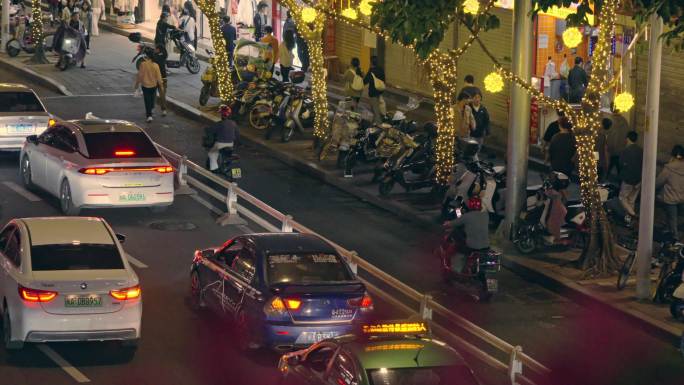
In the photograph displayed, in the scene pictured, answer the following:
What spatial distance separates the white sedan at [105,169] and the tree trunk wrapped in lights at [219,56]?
9.33 m

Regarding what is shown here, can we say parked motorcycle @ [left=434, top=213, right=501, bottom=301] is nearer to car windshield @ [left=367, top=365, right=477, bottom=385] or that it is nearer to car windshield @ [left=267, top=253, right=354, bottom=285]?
car windshield @ [left=267, top=253, right=354, bottom=285]

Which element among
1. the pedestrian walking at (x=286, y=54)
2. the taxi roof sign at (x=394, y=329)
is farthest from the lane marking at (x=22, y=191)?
the taxi roof sign at (x=394, y=329)

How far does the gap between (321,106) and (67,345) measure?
46.2ft

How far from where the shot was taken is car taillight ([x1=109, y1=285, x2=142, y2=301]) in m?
16.5

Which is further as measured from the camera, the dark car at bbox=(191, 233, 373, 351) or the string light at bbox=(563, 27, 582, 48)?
the string light at bbox=(563, 27, 582, 48)

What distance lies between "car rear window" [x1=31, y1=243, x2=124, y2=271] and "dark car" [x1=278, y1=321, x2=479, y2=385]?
155 inches

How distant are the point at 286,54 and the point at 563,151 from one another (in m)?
14.0

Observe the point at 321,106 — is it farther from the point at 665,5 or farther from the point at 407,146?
the point at 665,5

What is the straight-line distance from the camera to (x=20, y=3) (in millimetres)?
48719

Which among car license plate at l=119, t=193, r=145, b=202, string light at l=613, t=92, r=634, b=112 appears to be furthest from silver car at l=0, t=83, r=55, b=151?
string light at l=613, t=92, r=634, b=112

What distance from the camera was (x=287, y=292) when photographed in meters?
16.6

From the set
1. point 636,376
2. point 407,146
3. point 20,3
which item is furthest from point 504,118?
point 20,3

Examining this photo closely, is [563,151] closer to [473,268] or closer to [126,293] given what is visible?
[473,268]

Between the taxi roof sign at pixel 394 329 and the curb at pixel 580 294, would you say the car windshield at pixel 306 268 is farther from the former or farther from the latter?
the curb at pixel 580 294
